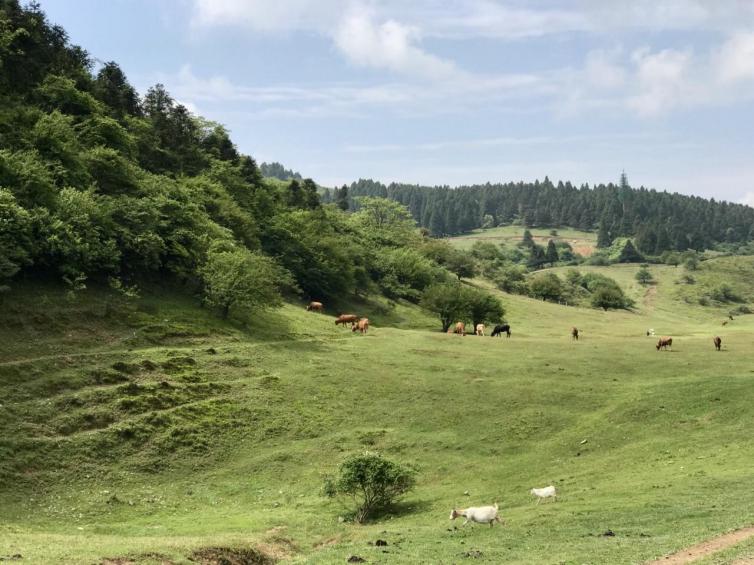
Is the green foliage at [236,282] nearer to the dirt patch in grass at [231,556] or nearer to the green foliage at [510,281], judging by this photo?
the dirt patch in grass at [231,556]

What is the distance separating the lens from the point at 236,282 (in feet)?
190

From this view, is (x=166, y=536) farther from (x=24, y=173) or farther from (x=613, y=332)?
(x=613, y=332)

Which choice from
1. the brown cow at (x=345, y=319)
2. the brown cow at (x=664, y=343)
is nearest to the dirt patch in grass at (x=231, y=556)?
the brown cow at (x=345, y=319)

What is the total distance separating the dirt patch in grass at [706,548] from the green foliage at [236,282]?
45239mm

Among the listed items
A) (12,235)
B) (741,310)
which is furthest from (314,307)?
(741,310)

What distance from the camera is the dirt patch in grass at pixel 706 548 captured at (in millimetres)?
17453

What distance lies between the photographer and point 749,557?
1628 cm

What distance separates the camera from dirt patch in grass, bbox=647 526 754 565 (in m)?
17.5

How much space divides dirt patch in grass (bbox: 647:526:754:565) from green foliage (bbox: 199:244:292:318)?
45.2 metres

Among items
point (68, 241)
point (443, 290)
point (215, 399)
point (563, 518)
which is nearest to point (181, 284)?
point (68, 241)

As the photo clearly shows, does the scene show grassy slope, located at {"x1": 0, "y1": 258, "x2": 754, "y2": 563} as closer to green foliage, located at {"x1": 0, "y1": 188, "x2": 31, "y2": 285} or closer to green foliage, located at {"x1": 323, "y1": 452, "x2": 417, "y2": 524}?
green foliage, located at {"x1": 323, "y1": 452, "x2": 417, "y2": 524}

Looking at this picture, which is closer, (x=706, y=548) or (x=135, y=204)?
(x=706, y=548)

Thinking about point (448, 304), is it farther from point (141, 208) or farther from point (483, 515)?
point (483, 515)

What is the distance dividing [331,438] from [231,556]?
53.7 feet
